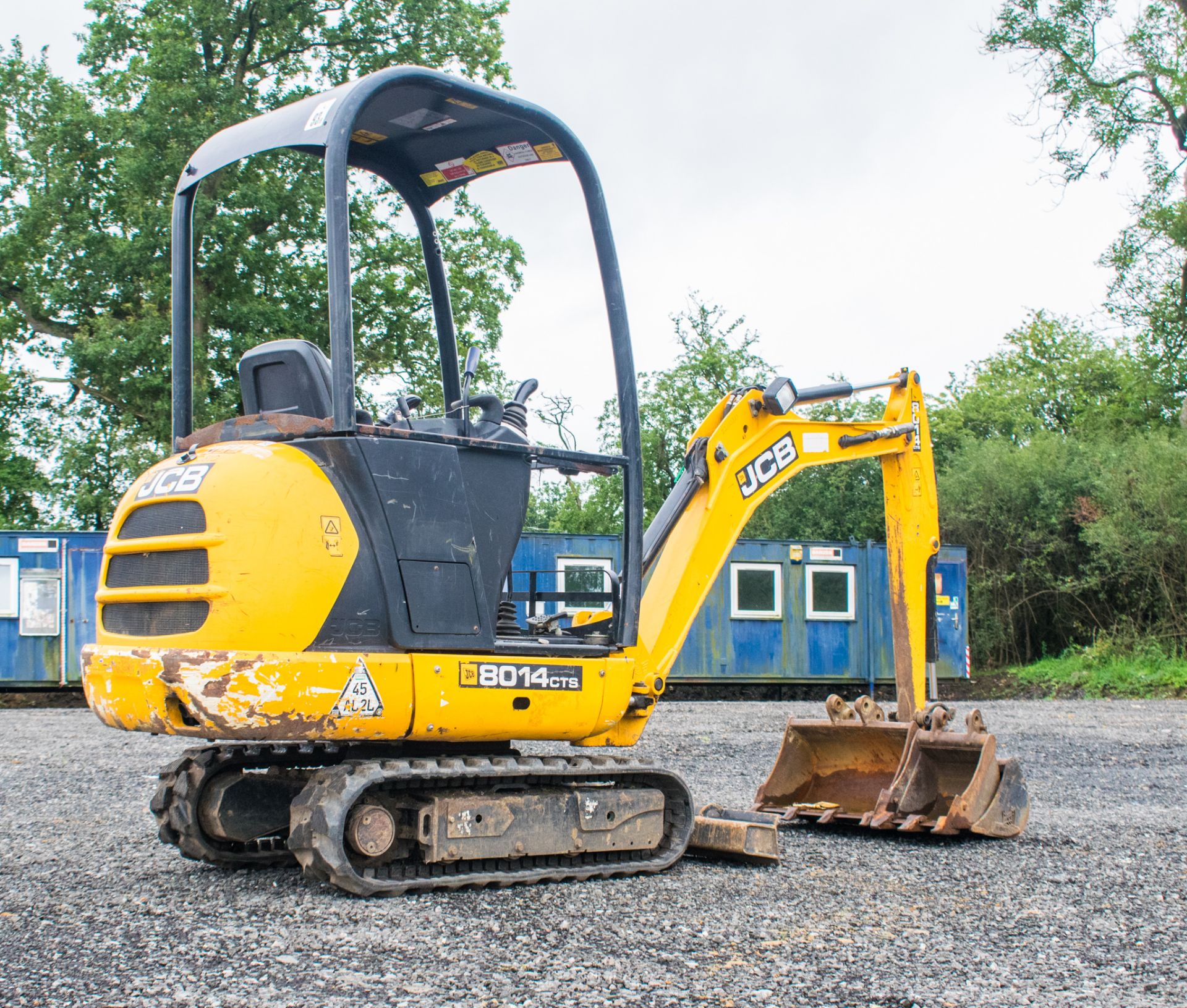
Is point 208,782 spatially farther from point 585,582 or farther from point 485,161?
point 485,161

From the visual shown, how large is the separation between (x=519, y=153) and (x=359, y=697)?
259 cm

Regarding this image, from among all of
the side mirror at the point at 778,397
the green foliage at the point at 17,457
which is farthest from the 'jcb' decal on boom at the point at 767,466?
the green foliage at the point at 17,457

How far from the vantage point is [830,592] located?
18.1 metres

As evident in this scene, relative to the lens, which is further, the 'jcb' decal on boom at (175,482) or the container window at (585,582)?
the container window at (585,582)

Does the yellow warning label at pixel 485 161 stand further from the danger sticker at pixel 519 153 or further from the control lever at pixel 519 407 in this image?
the control lever at pixel 519 407

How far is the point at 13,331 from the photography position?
23.3 meters

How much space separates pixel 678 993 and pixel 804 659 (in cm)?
1480

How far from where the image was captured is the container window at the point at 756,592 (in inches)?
695

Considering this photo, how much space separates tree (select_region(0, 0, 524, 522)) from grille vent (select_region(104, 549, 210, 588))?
47.7ft

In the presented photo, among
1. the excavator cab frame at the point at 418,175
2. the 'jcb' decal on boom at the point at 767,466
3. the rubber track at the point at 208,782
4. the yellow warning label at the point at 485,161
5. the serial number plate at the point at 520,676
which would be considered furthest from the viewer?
the 'jcb' decal on boom at the point at 767,466

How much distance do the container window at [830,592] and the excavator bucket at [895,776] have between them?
1117 cm

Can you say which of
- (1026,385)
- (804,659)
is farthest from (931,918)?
(1026,385)

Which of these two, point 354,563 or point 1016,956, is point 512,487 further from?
point 1016,956

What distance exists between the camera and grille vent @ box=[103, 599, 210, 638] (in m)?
4.45
